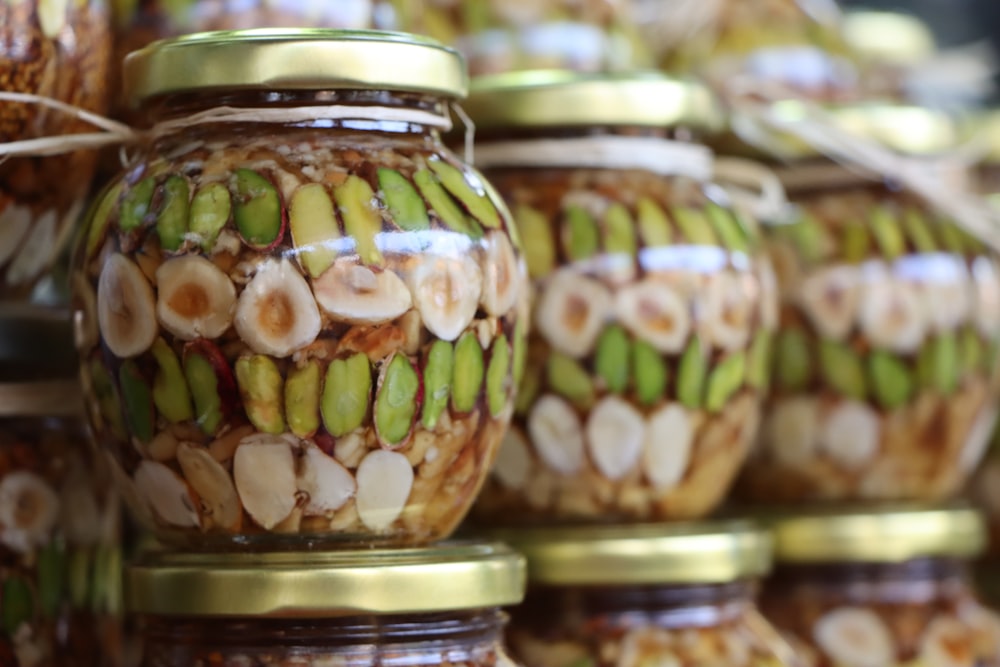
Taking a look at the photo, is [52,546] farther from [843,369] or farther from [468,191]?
[843,369]

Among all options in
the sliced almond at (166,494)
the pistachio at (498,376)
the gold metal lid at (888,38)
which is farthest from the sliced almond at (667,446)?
the gold metal lid at (888,38)

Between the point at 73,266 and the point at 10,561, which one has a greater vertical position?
the point at 73,266

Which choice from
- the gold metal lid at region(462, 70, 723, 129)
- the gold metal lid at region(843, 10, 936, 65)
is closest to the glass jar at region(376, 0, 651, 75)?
the gold metal lid at region(462, 70, 723, 129)

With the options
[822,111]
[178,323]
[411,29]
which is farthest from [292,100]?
[822,111]

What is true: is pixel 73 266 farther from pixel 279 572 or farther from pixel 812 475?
pixel 812 475

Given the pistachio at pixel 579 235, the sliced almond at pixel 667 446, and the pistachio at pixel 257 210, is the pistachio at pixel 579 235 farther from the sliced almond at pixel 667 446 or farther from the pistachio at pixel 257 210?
the pistachio at pixel 257 210

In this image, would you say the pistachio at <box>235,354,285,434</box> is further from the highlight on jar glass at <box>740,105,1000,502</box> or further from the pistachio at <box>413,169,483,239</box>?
the highlight on jar glass at <box>740,105,1000,502</box>
